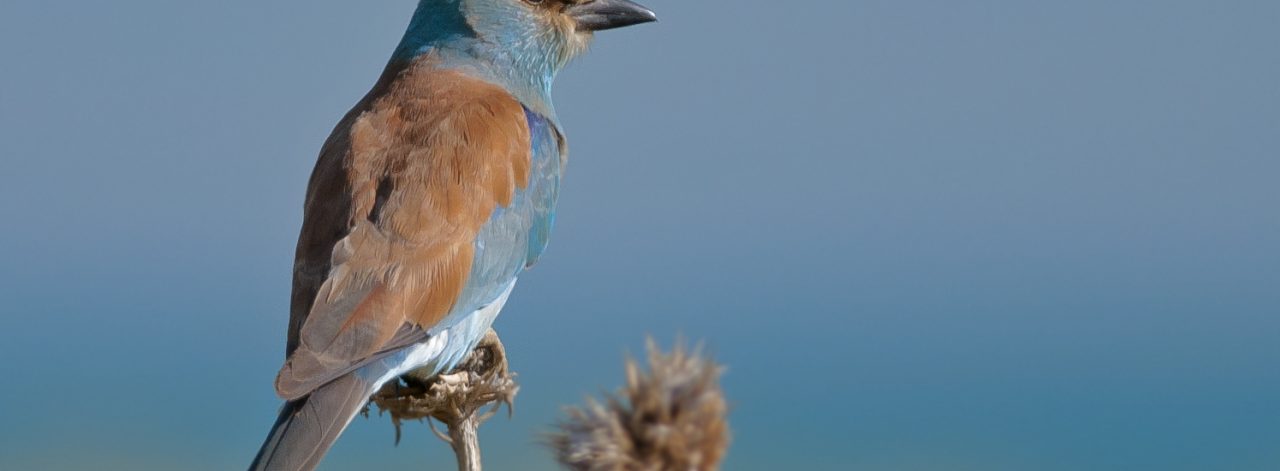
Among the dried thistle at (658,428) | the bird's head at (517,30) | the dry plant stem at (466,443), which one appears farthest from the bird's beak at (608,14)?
the dried thistle at (658,428)

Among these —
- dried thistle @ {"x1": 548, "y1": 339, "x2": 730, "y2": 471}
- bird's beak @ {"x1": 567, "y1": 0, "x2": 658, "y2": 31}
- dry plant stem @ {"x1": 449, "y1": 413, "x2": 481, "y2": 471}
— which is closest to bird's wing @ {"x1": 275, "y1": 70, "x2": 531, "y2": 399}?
dry plant stem @ {"x1": 449, "y1": 413, "x2": 481, "y2": 471}

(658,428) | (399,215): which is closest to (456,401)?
(399,215)

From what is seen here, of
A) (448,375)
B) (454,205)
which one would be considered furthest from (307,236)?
(448,375)

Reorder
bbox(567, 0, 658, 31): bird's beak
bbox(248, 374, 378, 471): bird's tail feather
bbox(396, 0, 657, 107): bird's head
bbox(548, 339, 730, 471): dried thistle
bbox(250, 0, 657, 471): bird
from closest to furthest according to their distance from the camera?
bbox(548, 339, 730, 471): dried thistle < bbox(248, 374, 378, 471): bird's tail feather < bbox(250, 0, 657, 471): bird < bbox(396, 0, 657, 107): bird's head < bbox(567, 0, 658, 31): bird's beak

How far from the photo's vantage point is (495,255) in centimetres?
277

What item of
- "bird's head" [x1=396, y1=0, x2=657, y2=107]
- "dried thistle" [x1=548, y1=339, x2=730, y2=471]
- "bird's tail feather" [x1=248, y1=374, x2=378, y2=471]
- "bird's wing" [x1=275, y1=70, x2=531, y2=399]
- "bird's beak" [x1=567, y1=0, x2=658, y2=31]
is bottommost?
"dried thistle" [x1=548, y1=339, x2=730, y2=471]

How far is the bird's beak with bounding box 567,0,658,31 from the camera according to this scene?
135 inches

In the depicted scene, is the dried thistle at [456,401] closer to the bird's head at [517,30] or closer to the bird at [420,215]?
the bird at [420,215]

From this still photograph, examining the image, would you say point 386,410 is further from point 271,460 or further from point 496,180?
point 496,180

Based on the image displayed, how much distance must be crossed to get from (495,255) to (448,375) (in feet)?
1.47

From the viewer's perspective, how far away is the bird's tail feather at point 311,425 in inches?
83.6

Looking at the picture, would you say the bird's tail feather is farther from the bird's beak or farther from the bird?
the bird's beak

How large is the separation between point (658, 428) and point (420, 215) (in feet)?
5.24

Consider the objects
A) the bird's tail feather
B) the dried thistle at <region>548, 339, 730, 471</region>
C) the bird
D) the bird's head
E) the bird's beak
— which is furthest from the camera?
the bird's beak
